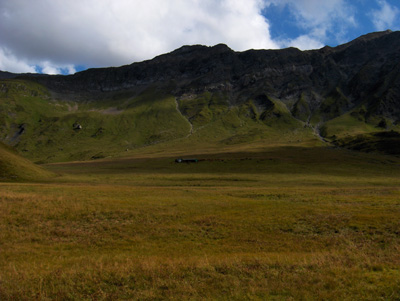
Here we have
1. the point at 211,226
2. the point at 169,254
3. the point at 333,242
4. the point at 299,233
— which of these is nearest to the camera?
the point at 169,254

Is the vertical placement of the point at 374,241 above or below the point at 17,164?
below

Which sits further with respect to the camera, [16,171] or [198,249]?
[16,171]

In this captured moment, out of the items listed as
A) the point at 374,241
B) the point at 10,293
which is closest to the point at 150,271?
the point at 10,293

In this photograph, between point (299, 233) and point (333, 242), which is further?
point (299, 233)

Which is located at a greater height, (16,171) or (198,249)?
Answer: (16,171)

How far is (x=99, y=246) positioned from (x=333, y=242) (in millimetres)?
18261

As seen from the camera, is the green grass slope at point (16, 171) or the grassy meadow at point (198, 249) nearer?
the grassy meadow at point (198, 249)

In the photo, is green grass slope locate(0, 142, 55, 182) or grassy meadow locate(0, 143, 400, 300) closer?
grassy meadow locate(0, 143, 400, 300)

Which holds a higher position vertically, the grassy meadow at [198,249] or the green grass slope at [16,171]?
the green grass slope at [16,171]

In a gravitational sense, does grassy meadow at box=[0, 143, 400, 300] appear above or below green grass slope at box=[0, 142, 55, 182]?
below

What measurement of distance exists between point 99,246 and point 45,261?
163 inches

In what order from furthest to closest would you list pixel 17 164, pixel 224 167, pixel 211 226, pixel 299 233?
1. pixel 224 167
2. pixel 17 164
3. pixel 211 226
4. pixel 299 233

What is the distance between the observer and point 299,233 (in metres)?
22.4

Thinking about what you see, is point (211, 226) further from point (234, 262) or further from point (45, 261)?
point (45, 261)
